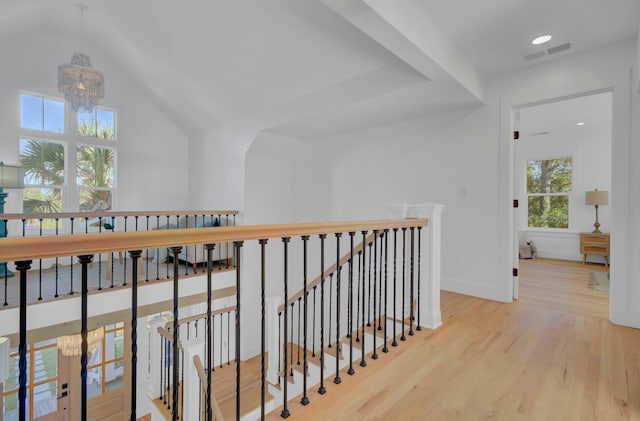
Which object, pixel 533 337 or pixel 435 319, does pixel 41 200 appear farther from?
pixel 533 337

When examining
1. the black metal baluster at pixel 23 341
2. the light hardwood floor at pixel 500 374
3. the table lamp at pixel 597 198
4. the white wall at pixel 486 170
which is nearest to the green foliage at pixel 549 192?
the table lamp at pixel 597 198

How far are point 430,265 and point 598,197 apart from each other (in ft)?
16.6

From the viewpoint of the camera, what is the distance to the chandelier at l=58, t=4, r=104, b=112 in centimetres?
394

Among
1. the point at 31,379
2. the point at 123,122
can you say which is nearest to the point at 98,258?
the point at 31,379

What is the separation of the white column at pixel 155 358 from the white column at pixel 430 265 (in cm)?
326

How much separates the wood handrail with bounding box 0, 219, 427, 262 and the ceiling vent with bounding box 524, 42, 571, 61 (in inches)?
120

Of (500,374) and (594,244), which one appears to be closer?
(500,374)

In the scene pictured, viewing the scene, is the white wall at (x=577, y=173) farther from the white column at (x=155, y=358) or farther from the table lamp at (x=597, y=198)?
the white column at (x=155, y=358)

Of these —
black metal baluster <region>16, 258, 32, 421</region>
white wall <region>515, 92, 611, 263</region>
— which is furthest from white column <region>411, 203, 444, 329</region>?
white wall <region>515, 92, 611, 263</region>

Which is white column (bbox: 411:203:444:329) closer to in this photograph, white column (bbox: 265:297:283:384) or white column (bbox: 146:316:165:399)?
white column (bbox: 265:297:283:384)

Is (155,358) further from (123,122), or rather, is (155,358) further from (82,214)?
(123,122)

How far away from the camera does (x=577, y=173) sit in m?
6.06

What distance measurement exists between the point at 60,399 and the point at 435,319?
5316mm

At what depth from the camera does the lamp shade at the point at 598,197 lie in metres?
5.60
